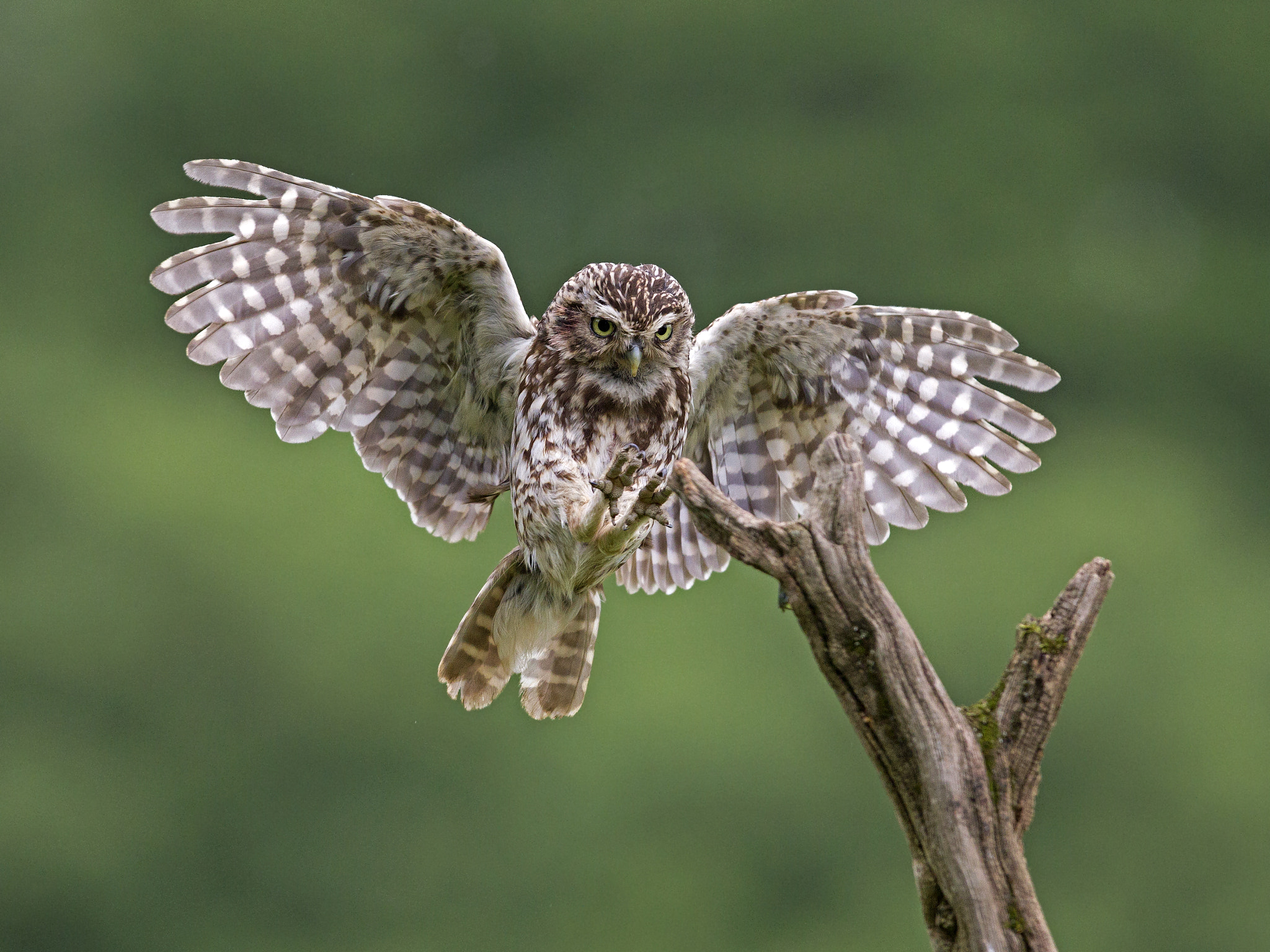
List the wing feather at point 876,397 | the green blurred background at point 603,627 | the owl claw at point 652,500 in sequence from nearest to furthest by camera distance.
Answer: the owl claw at point 652,500
the wing feather at point 876,397
the green blurred background at point 603,627

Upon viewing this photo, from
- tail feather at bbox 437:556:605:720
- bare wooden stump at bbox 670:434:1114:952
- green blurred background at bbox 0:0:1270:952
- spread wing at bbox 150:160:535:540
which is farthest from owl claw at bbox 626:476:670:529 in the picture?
green blurred background at bbox 0:0:1270:952

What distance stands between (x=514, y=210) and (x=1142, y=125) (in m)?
8.72

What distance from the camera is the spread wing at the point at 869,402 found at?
4863 mm

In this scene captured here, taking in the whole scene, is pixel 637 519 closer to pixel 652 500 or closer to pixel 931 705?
pixel 652 500

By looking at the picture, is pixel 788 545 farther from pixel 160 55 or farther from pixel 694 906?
pixel 160 55

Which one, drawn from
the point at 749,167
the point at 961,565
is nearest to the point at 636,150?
the point at 749,167

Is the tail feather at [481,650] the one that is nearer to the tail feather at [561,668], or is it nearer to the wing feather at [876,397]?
the tail feather at [561,668]

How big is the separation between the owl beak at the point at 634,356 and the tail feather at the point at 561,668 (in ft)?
2.76

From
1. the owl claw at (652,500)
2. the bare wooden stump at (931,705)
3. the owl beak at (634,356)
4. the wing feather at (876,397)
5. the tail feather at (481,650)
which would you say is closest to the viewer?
the bare wooden stump at (931,705)

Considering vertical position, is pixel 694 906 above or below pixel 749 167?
below

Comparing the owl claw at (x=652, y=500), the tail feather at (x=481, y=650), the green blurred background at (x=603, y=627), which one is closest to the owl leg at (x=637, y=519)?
the owl claw at (x=652, y=500)

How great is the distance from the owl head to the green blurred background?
9572 mm

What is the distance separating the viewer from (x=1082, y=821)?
1548cm

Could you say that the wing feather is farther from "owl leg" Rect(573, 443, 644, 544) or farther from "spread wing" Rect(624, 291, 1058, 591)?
"owl leg" Rect(573, 443, 644, 544)
